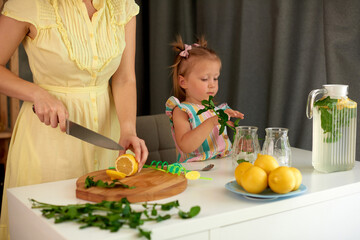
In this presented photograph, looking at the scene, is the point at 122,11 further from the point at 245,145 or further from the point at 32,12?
the point at 245,145

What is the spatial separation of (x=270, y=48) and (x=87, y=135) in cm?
147

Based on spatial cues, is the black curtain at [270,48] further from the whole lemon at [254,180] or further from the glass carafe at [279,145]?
the whole lemon at [254,180]

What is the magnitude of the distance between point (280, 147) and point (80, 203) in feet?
2.08

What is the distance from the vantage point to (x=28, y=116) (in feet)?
5.23

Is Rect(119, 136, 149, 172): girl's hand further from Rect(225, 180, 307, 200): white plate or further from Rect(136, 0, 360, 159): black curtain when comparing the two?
Rect(136, 0, 360, 159): black curtain

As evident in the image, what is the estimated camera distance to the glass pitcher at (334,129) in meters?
1.39

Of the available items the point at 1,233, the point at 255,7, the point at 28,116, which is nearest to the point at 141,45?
the point at 255,7

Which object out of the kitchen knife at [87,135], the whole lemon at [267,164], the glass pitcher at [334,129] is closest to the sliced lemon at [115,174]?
the kitchen knife at [87,135]

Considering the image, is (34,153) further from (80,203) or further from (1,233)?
(80,203)

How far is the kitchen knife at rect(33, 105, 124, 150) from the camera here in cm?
135

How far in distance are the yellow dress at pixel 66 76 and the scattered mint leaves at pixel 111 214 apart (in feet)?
1.59

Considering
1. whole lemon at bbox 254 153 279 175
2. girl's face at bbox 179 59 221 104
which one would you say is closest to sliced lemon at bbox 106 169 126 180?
whole lemon at bbox 254 153 279 175

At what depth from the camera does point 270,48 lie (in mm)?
2547

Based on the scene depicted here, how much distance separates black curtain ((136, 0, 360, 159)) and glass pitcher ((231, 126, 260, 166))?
0.83 metres
